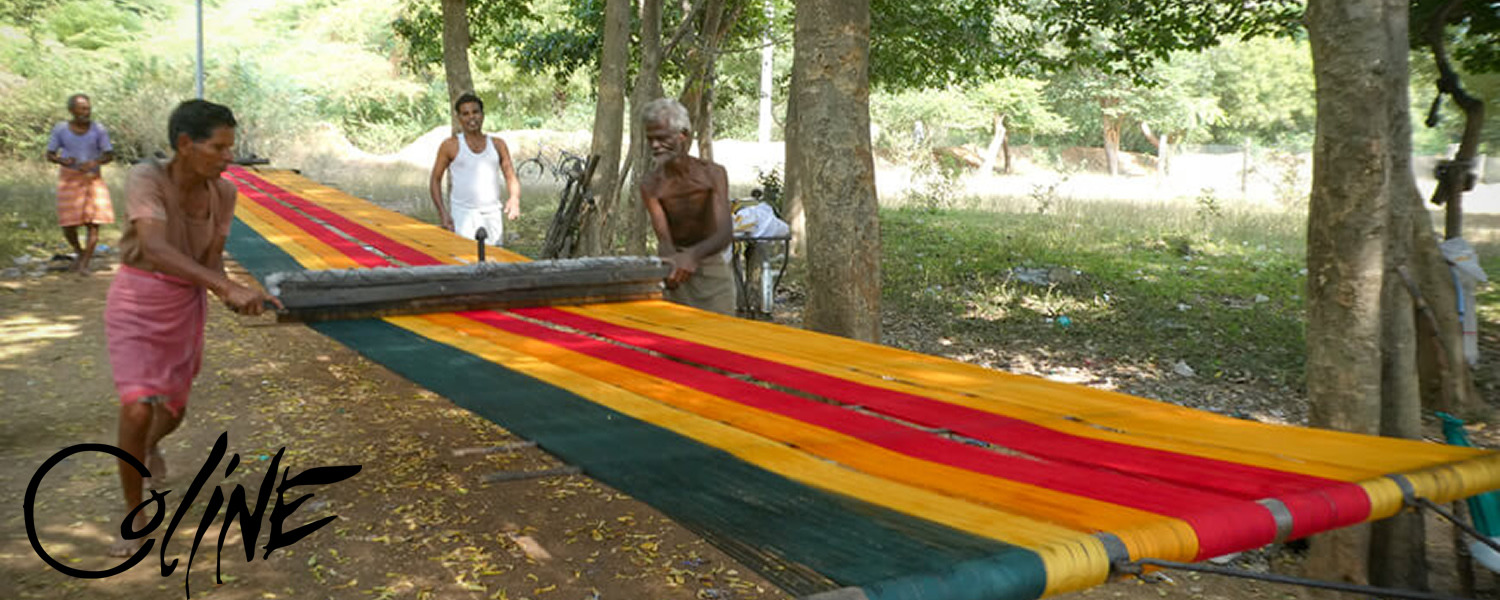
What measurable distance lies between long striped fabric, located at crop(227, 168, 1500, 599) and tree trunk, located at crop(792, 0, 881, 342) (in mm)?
652

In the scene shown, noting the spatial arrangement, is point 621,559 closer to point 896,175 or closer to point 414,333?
point 414,333

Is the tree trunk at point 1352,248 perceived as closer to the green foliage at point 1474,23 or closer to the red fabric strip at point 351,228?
the red fabric strip at point 351,228

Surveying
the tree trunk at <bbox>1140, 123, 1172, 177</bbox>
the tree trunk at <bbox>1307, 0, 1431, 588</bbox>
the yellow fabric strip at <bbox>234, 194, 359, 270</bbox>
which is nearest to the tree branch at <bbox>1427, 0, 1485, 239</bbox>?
the tree trunk at <bbox>1307, 0, 1431, 588</bbox>

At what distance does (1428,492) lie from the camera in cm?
214

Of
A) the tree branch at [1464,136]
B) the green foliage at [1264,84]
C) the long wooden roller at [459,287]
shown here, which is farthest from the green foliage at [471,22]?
the green foliage at [1264,84]

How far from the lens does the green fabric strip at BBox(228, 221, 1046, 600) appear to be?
5.76 feet

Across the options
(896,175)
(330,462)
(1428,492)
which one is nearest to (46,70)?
(896,175)

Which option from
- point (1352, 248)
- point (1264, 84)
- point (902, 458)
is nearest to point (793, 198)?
point (1352, 248)

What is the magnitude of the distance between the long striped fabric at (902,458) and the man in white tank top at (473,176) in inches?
104

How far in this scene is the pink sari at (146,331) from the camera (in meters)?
3.07

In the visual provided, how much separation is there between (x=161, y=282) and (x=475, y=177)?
353 cm

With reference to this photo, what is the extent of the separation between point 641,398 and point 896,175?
85.0 ft

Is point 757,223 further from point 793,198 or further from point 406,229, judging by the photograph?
point 793,198

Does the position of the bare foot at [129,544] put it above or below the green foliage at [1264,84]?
below
